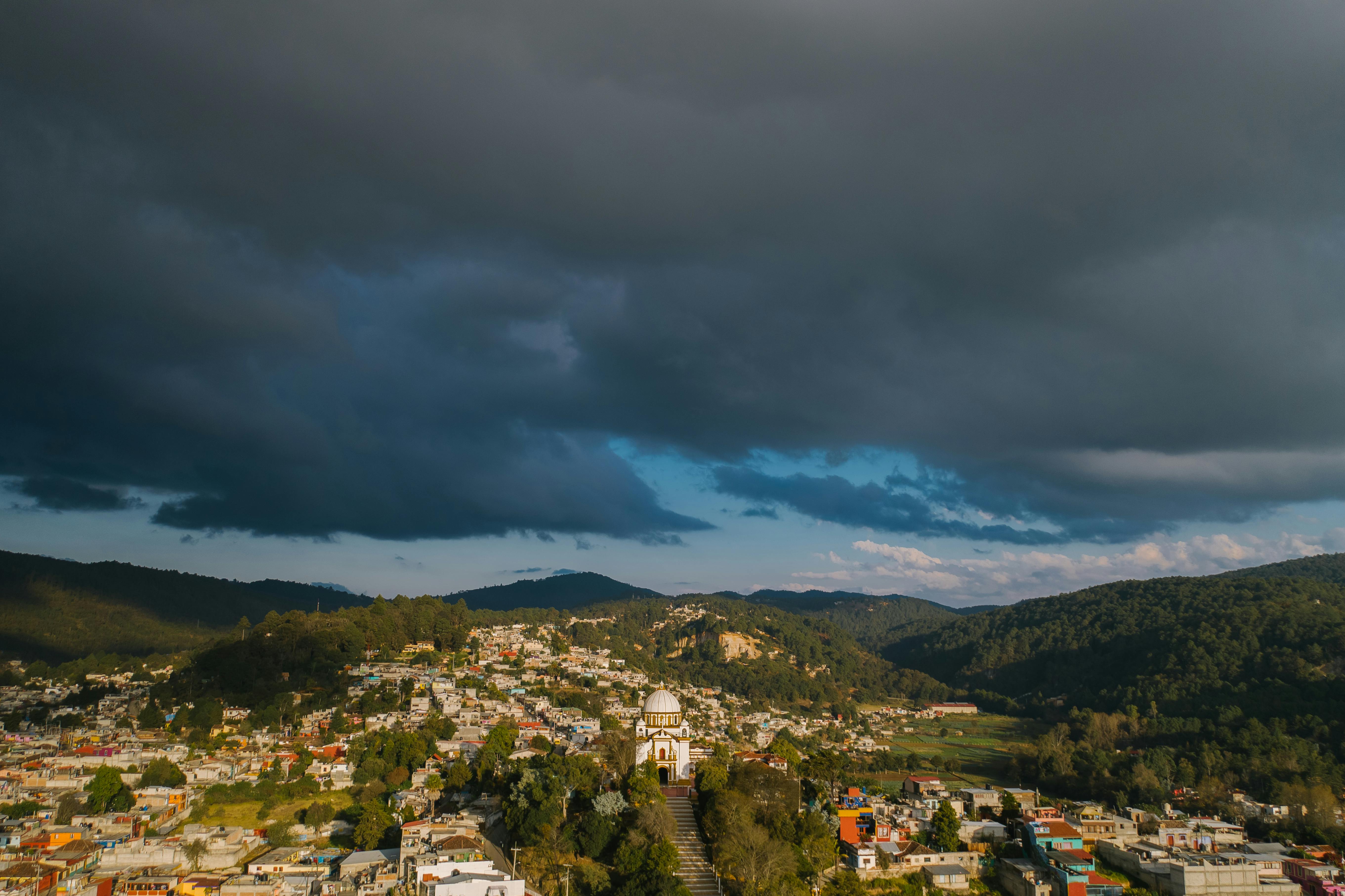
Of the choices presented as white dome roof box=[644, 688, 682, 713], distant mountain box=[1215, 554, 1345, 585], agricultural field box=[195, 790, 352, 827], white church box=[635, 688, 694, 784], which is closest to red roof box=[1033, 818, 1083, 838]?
white church box=[635, 688, 694, 784]

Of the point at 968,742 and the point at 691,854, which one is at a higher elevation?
the point at 691,854

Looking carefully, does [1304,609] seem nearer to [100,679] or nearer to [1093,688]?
[1093,688]

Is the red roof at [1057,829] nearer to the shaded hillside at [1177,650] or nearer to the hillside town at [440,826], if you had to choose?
the hillside town at [440,826]

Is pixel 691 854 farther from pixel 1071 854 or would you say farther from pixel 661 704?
pixel 1071 854

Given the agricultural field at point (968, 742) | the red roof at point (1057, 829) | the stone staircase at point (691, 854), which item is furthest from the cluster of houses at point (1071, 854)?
the agricultural field at point (968, 742)

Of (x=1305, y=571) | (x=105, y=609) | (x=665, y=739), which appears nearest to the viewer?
(x=665, y=739)

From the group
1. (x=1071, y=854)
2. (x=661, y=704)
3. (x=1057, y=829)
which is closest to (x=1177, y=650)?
(x=1057, y=829)

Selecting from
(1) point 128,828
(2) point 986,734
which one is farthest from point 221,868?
(2) point 986,734
